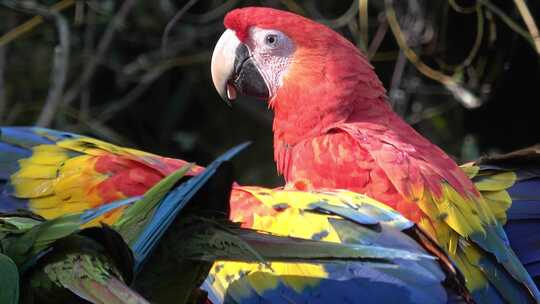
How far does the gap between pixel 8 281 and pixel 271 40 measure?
1075mm

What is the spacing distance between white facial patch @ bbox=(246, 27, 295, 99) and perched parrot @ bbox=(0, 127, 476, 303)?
10.0 inches

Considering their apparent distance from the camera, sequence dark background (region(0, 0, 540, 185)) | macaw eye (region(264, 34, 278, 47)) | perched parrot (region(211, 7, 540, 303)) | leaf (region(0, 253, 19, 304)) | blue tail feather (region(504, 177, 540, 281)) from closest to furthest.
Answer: leaf (region(0, 253, 19, 304)) < perched parrot (region(211, 7, 540, 303)) < blue tail feather (region(504, 177, 540, 281)) < macaw eye (region(264, 34, 278, 47)) < dark background (region(0, 0, 540, 185))

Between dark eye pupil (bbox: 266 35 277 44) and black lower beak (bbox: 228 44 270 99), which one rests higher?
dark eye pupil (bbox: 266 35 277 44)

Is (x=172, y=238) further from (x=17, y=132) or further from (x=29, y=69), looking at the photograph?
(x=29, y=69)

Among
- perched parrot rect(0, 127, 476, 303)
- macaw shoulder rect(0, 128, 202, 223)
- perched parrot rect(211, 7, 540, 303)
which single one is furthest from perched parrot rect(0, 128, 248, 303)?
macaw shoulder rect(0, 128, 202, 223)

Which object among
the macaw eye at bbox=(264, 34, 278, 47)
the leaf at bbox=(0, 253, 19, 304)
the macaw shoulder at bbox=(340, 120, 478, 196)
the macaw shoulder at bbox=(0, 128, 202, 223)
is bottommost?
the macaw shoulder at bbox=(0, 128, 202, 223)

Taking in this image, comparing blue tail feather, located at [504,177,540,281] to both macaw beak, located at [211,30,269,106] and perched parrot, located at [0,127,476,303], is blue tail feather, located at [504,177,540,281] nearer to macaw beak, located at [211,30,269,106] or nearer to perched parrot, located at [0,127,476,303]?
perched parrot, located at [0,127,476,303]

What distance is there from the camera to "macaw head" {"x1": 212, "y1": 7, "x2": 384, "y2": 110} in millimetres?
1997

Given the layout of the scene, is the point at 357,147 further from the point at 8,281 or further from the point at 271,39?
the point at 8,281

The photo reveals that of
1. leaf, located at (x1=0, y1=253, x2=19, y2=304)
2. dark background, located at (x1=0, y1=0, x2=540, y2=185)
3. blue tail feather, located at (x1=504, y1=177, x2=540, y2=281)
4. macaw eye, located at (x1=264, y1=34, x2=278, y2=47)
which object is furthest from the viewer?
dark background, located at (x1=0, y1=0, x2=540, y2=185)

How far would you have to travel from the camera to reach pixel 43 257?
1149 mm

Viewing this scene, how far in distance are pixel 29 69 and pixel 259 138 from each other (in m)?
0.81

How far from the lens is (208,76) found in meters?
3.34

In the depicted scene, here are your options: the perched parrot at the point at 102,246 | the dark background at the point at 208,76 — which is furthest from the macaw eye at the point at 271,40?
the perched parrot at the point at 102,246
